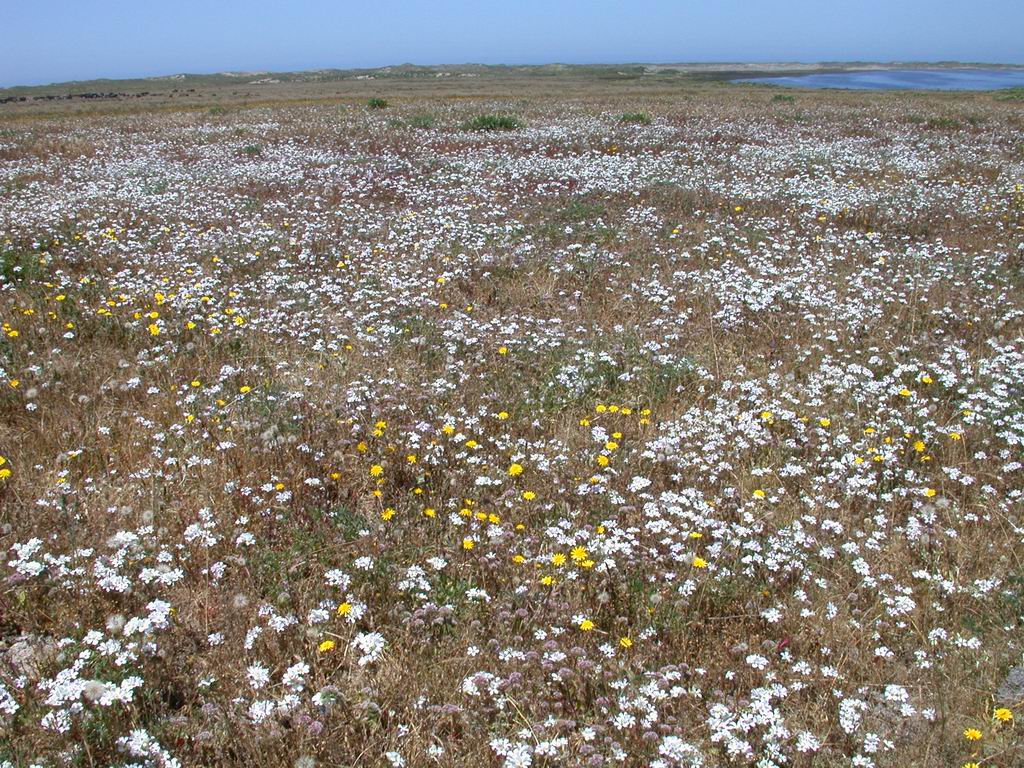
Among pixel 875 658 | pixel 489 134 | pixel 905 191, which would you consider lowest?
pixel 875 658

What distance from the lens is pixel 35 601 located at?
415 cm

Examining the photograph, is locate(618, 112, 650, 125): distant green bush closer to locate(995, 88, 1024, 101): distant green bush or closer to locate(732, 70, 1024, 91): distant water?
locate(995, 88, 1024, 101): distant green bush

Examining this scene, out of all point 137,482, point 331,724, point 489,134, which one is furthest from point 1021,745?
point 489,134

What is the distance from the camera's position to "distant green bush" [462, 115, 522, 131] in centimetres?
2700

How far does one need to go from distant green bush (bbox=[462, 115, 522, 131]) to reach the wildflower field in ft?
51.1

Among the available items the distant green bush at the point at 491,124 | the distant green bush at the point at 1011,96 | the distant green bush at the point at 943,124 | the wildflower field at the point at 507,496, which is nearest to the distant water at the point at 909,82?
the distant green bush at the point at 1011,96

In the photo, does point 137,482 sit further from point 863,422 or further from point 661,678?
point 863,422

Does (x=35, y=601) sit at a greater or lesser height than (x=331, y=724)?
greater

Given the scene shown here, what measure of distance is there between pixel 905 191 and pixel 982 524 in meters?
13.4

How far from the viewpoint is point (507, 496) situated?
17.6ft

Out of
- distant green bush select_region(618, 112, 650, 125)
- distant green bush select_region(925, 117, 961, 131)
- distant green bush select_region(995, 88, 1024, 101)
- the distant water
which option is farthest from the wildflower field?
the distant water

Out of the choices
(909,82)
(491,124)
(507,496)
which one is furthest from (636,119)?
(909,82)

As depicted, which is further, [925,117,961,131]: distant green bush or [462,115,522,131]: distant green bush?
[925,117,961,131]: distant green bush

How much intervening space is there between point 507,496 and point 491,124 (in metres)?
24.5
